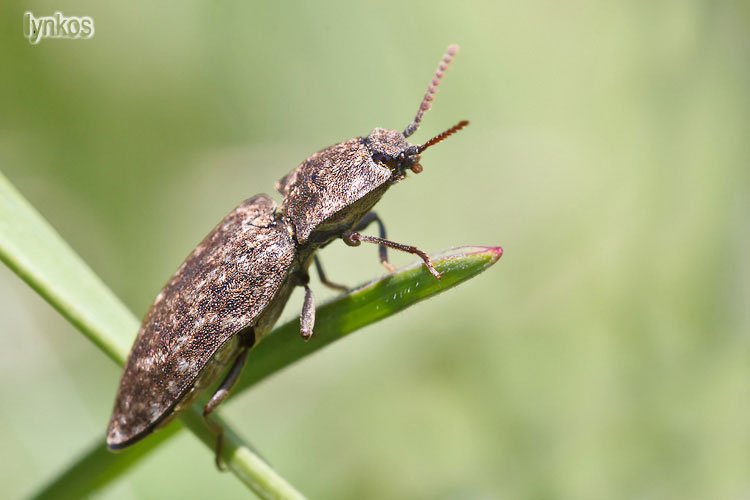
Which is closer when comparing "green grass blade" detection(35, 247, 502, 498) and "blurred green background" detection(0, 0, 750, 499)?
"green grass blade" detection(35, 247, 502, 498)

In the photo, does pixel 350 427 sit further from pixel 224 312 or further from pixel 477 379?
pixel 224 312

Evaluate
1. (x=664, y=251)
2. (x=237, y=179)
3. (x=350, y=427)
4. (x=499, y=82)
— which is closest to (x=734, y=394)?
(x=664, y=251)

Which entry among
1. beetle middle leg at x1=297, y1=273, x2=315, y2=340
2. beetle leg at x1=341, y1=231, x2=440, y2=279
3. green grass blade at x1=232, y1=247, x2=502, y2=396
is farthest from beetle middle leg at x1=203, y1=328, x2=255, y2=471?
beetle leg at x1=341, y1=231, x2=440, y2=279

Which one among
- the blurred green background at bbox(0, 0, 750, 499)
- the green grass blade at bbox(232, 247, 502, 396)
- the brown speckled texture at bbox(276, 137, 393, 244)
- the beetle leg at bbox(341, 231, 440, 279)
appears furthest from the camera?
the blurred green background at bbox(0, 0, 750, 499)

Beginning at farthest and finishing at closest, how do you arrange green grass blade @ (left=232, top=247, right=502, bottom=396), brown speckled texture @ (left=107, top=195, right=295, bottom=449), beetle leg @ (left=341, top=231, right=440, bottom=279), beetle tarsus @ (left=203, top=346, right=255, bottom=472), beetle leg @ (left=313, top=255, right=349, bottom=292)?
beetle leg @ (left=313, top=255, right=349, bottom=292) < beetle leg @ (left=341, top=231, right=440, bottom=279) < brown speckled texture @ (left=107, top=195, right=295, bottom=449) < beetle tarsus @ (left=203, top=346, right=255, bottom=472) < green grass blade @ (left=232, top=247, right=502, bottom=396)

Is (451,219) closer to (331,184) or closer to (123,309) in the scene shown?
(331,184)

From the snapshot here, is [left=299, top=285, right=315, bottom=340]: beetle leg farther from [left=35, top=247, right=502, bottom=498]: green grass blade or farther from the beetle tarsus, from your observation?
the beetle tarsus

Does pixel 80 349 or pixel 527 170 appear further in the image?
pixel 527 170
